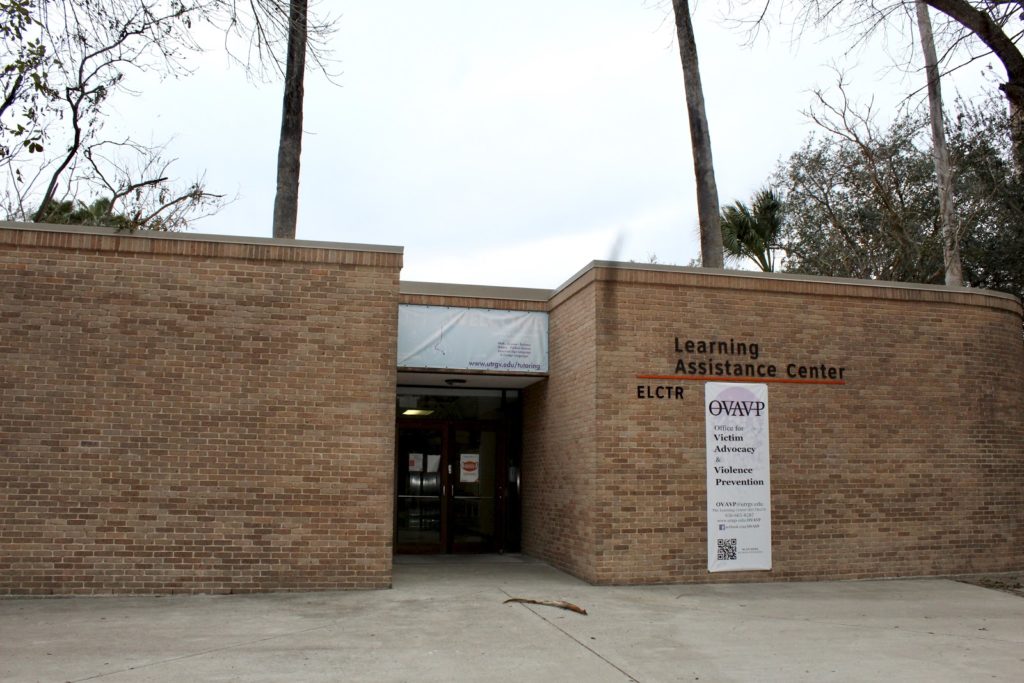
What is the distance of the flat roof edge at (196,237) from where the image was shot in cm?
1039

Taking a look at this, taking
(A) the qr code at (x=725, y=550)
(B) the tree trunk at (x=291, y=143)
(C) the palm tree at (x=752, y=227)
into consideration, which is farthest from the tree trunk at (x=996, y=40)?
(C) the palm tree at (x=752, y=227)

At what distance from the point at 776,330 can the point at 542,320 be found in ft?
11.6

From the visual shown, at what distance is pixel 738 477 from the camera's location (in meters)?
11.5

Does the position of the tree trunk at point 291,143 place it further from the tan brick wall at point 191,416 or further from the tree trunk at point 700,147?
the tree trunk at point 700,147

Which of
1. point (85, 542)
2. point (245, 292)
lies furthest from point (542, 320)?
point (85, 542)

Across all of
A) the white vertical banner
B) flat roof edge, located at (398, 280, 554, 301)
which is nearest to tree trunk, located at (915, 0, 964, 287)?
the white vertical banner

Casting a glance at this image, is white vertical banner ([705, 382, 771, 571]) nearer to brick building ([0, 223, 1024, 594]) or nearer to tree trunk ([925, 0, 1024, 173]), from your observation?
brick building ([0, 223, 1024, 594])

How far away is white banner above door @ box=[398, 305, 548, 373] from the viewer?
42.3ft

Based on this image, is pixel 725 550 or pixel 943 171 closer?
pixel 725 550

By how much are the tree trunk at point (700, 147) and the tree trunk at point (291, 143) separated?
7555mm

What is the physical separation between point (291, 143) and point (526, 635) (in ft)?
34.4

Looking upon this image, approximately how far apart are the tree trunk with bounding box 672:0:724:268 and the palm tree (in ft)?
20.8

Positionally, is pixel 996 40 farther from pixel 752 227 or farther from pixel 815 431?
pixel 752 227

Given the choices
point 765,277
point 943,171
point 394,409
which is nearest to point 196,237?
point 394,409
